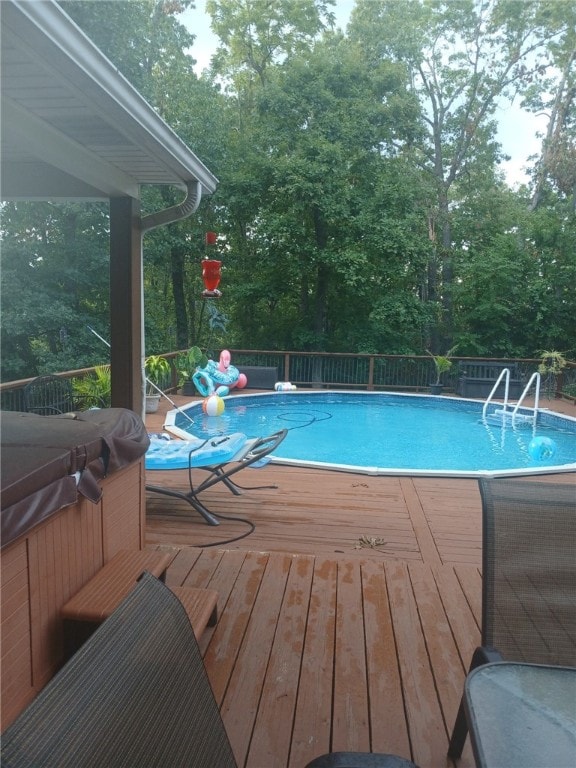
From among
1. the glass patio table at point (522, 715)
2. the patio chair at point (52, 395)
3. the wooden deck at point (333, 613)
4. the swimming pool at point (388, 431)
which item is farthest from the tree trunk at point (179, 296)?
the glass patio table at point (522, 715)

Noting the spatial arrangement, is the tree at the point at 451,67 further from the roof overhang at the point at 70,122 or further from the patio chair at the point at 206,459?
the roof overhang at the point at 70,122

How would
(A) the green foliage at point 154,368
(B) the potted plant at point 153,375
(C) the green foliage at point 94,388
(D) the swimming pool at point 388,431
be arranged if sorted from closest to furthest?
(C) the green foliage at point 94,388 < (D) the swimming pool at point 388,431 < (B) the potted plant at point 153,375 < (A) the green foliage at point 154,368

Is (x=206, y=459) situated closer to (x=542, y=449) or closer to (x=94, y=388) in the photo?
(x=94, y=388)

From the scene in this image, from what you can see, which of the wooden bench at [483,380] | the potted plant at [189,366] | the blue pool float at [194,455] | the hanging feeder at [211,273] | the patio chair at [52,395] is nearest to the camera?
the blue pool float at [194,455]

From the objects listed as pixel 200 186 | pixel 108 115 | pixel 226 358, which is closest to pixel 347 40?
pixel 226 358

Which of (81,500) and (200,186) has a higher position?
(200,186)

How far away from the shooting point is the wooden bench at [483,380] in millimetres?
11273

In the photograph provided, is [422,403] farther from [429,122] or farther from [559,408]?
[429,122]

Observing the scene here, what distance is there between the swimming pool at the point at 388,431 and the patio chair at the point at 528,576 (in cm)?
336

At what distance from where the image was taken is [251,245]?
15523mm

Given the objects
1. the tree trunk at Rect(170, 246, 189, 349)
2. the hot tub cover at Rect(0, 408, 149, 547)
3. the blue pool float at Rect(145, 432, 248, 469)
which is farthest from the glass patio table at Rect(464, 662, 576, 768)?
the tree trunk at Rect(170, 246, 189, 349)

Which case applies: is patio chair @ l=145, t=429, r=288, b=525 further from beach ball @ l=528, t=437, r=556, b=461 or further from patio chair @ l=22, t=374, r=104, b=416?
beach ball @ l=528, t=437, r=556, b=461

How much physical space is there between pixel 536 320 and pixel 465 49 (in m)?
8.33

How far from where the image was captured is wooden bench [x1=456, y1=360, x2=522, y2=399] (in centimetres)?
1127
